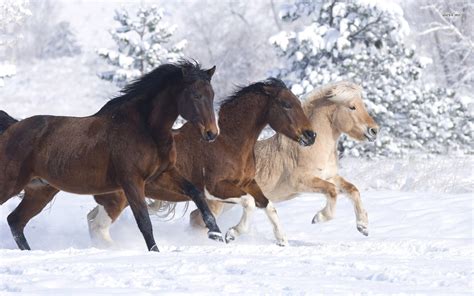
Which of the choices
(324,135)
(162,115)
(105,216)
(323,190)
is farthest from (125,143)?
(324,135)

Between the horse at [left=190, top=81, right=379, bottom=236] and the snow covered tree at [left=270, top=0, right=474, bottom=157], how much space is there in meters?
12.6

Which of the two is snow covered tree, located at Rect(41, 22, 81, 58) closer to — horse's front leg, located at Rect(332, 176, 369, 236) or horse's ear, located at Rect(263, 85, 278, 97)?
horse's front leg, located at Rect(332, 176, 369, 236)

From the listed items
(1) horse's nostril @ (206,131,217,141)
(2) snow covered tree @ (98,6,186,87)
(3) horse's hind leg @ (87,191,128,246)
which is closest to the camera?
(1) horse's nostril @ (206,131,217,141)

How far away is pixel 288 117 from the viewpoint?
9211 mm

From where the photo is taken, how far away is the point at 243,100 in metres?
9.42

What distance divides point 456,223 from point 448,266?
4.85m

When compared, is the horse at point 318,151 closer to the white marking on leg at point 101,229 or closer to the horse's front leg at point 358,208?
the horse's front leg at point 358,208

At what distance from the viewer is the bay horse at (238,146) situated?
8.93 m

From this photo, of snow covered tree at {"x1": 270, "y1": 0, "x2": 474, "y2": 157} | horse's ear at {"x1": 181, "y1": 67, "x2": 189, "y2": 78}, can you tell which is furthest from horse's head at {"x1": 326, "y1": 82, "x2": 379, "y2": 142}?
snow covered tree at {"x1": 270, "y1": 0, "x2": 474, "y2": 157}

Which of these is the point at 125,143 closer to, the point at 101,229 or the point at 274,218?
the point at 274,218

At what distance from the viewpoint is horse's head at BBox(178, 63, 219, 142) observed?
26.0ft

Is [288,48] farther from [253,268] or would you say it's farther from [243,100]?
[253,268]

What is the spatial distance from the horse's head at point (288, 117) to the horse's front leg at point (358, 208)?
106 cm

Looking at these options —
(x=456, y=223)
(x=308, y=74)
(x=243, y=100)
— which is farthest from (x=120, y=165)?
(x=308, y=74)
